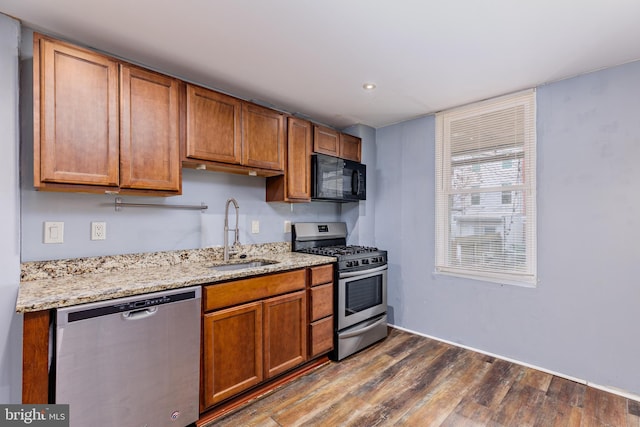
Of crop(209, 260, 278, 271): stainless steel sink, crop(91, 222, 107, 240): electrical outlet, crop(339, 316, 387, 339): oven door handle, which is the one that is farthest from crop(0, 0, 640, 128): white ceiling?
crop(339, 316, 387, 339): oven door handle

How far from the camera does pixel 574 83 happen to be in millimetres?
2373

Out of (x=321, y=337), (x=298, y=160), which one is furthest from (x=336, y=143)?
(x=321, y=337)

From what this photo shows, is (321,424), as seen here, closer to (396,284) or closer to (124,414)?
(124,414)

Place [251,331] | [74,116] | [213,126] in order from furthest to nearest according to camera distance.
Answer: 1. [213,126]
2. [251,331]
3. [74,116]

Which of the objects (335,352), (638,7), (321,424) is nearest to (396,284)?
(335,352)

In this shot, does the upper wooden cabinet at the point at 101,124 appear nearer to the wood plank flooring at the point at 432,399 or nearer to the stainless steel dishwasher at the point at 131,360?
the stainless steel dishwasher at the point at 131,360

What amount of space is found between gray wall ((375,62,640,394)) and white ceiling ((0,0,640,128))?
0.28 meters

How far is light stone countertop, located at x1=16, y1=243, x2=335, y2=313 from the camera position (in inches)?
56.0

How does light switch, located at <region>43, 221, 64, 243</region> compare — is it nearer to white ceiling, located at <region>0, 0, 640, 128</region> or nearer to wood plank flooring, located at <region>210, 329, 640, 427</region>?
white ceiling, located at <region>0, 0, 640, 128</region>

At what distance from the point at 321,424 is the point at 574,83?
3.13 metres

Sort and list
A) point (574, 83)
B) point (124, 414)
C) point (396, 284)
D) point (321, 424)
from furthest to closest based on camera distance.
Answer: point (396, 284) → point (574, 83) → point (321, 424) → point (124, 414)

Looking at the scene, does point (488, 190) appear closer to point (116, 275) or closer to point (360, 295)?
point (360, 295)

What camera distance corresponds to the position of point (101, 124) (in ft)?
5.79

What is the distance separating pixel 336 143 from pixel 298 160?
23.6 inches
